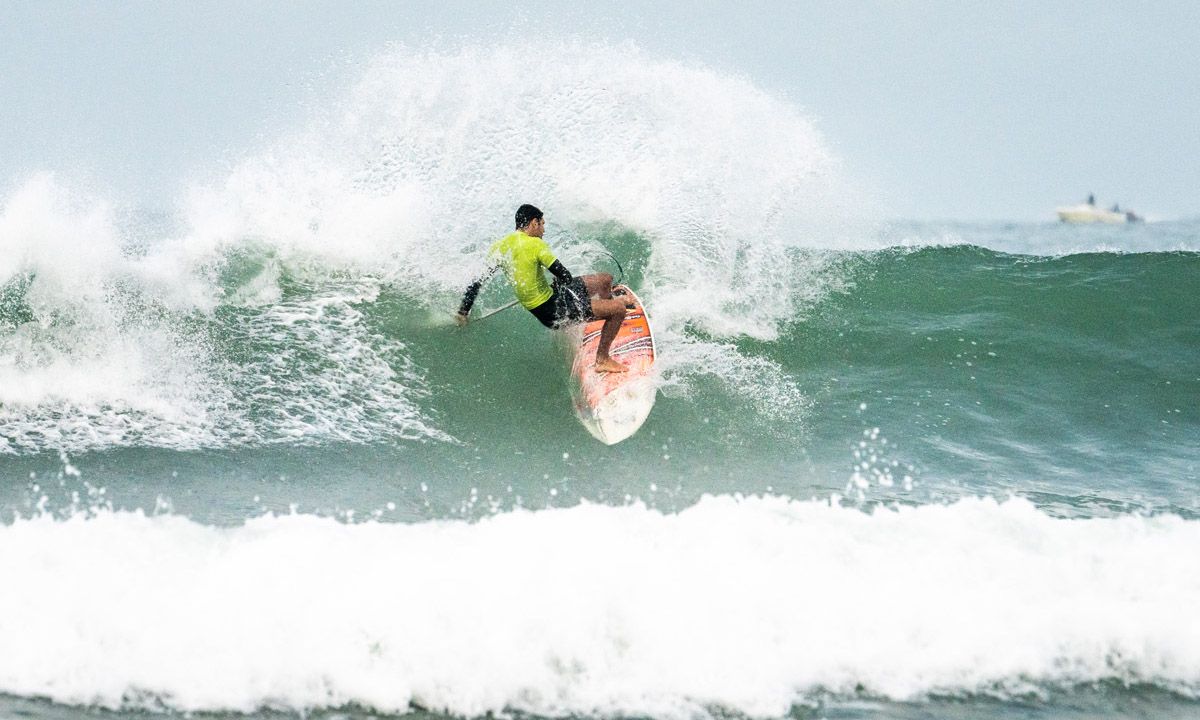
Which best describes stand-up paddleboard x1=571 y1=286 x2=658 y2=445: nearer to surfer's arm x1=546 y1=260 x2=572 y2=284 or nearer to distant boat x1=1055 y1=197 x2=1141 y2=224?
surfer's arm x1=546 y1=260 x2=572 y2=284

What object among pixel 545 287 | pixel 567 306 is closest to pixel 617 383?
pixel 567 306

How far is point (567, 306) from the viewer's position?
285 inches

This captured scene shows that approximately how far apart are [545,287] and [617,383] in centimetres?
86

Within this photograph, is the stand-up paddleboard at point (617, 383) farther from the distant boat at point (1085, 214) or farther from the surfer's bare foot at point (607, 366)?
the distant boat at point (1085, 214)

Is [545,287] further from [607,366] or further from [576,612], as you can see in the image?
[576,612]

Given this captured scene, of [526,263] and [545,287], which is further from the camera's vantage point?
[545,287]

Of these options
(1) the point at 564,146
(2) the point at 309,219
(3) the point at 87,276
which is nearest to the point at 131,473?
(3) the point at 87,276

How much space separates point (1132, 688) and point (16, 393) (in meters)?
7.22

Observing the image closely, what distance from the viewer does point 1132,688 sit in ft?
14.6

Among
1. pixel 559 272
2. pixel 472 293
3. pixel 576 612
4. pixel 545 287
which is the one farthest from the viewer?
pixel 472 293

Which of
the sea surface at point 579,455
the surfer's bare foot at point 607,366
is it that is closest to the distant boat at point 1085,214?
the sea surface at point 579,455

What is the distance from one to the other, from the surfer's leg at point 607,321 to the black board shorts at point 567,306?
Result: 79 millimetres

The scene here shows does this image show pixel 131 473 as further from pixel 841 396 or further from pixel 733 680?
pixel 841 396

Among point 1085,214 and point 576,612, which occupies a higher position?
point 1085,214
